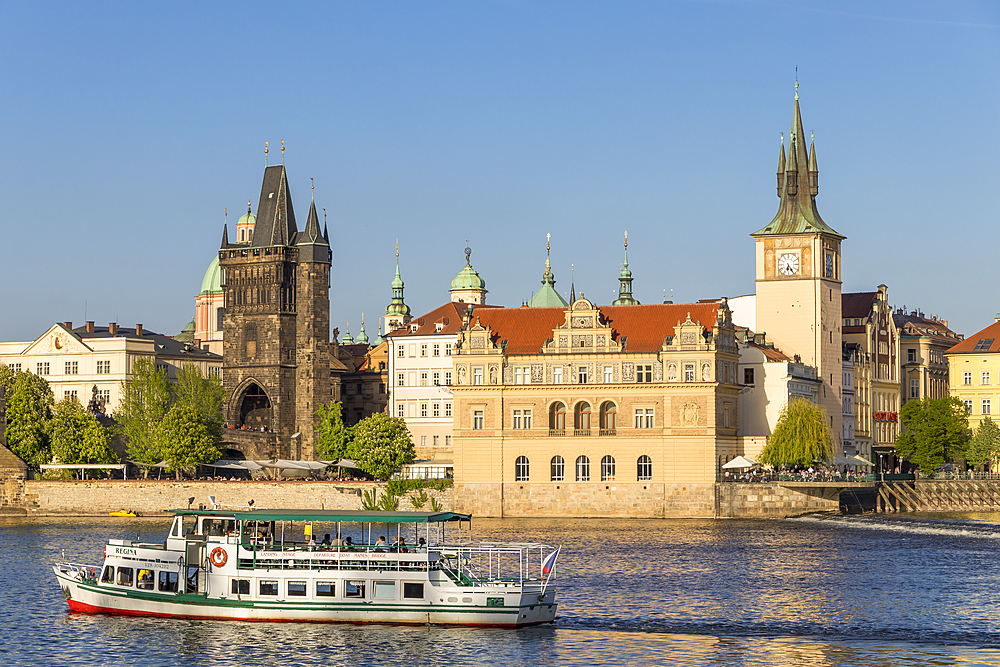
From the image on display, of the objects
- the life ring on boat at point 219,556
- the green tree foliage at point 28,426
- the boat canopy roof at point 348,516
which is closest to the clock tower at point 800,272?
the green tree foliage at point 28,426

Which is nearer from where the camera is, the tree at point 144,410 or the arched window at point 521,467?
the arched window at point 521,467

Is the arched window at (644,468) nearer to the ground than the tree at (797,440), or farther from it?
nearer to the ground

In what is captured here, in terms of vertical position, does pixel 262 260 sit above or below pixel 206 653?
above

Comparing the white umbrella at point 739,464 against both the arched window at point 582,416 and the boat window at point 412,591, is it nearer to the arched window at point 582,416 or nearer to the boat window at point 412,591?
the arched window at point 582,416

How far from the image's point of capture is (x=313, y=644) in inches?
2194

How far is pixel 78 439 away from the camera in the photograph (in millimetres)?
132250

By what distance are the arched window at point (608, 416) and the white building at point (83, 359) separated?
56.5 metres

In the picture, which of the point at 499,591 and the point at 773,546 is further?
the point at 773,546

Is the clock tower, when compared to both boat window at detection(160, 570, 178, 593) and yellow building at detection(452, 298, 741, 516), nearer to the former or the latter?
yellow building at detection(452, 298, 741, 516)

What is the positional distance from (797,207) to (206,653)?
94.5 meters

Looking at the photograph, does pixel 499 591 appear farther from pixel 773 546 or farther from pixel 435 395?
pixel 435 395

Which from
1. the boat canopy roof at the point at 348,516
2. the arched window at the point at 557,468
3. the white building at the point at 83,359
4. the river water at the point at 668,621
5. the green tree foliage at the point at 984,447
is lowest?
the river water at the point at 668,621

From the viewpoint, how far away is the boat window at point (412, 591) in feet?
194

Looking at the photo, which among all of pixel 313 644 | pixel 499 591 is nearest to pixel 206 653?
pixel 313 644
